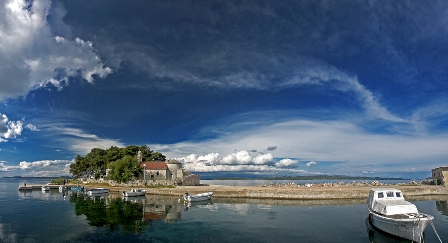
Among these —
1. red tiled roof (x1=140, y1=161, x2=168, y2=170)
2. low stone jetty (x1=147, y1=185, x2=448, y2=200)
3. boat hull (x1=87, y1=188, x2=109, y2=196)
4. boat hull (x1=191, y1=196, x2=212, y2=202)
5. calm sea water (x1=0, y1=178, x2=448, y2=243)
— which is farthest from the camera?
red tiled roof (x1=140, y1=161, x2=168, y2=170)

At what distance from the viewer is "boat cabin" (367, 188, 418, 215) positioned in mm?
26250

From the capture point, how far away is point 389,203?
28516mm

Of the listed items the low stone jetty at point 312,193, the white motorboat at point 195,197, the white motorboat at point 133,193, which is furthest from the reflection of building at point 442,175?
the white motorboat at point 133,193

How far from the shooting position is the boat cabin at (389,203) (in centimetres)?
2625

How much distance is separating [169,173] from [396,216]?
252 ft

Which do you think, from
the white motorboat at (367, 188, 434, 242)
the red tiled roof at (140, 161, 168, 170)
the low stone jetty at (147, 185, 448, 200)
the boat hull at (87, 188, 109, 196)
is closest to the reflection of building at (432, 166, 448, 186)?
the low stone jetty at (147, 185, 448, 200)

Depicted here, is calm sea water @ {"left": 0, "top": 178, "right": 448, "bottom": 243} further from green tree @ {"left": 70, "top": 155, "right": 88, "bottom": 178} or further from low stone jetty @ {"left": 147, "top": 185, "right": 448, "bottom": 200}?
green tree @ {"left": 70, "top": 155, "right": 88, "bottom": 178}

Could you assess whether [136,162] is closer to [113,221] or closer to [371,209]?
[113,221]

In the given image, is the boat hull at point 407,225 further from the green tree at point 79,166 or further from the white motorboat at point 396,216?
the green tree at point 79,166

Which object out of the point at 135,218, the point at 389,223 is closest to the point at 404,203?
the point at 389,223

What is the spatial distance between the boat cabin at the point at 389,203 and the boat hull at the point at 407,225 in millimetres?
1124

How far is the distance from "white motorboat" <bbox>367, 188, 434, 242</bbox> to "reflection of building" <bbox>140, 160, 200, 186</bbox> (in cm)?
6741

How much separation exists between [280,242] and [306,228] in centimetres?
706

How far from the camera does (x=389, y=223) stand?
2550 centimetres
